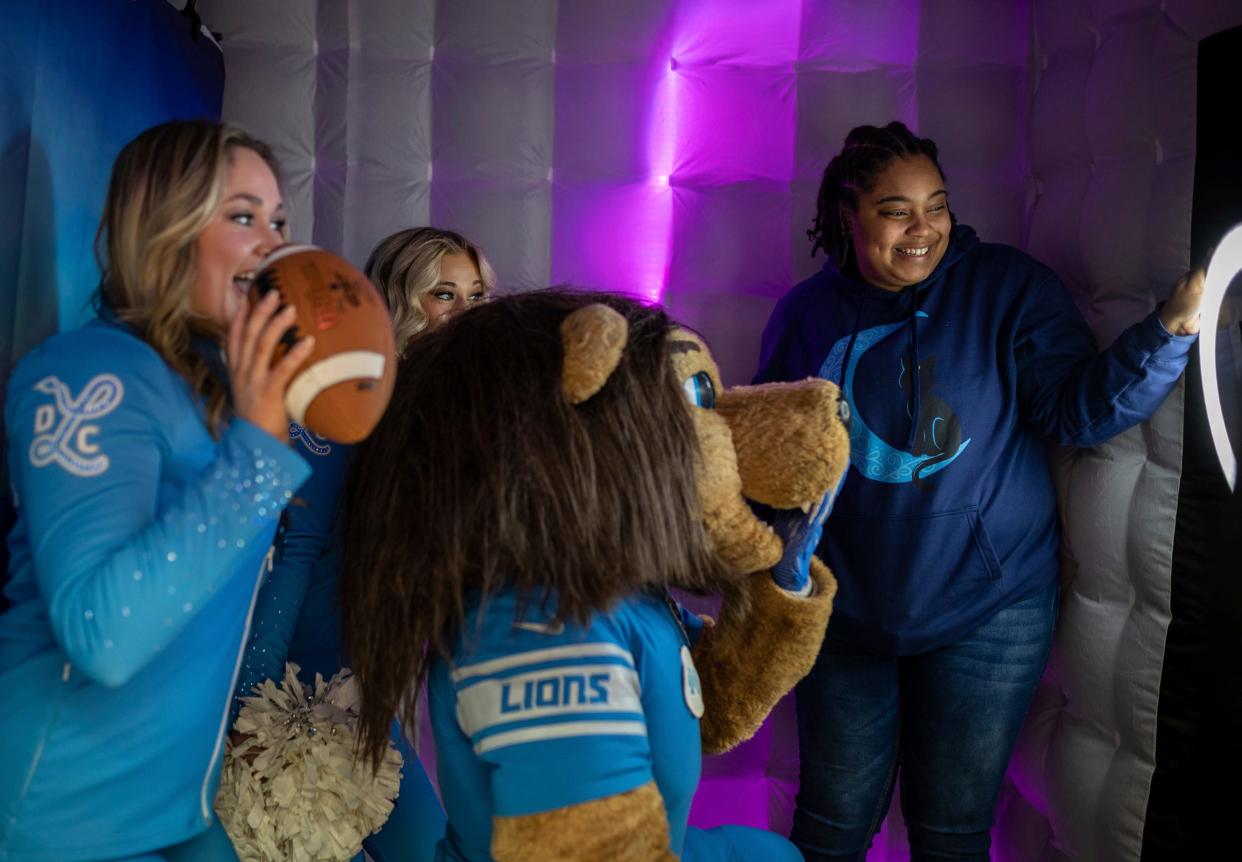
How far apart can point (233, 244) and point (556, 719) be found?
65 cm

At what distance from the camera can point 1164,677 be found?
1.80 metres

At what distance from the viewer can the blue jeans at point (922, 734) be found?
75.9 inches

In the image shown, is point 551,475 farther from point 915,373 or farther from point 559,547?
point 915,373

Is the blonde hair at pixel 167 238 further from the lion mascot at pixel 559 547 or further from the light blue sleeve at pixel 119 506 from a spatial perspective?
the lion mascot at pixel 559 547

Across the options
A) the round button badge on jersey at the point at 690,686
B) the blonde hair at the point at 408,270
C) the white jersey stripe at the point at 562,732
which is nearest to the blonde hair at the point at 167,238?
the white jersey stripe at the point at 562,732

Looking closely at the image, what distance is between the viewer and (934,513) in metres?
1.92

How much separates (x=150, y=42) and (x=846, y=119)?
1.47 meters

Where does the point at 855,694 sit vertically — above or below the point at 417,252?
below

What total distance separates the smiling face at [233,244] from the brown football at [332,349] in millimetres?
113

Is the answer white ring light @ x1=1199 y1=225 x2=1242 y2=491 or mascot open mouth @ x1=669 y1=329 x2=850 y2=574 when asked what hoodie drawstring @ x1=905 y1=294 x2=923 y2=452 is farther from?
mascot open mouth @ x1=669 y1=329 x2=850 y2=574

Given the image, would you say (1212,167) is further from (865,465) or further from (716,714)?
(716,714)

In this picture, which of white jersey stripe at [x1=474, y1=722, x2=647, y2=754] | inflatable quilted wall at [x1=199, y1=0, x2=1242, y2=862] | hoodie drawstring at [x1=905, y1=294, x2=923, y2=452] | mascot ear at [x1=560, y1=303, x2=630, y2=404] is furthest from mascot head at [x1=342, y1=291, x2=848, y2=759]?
inflatable quilted wall at [x1=199, y1=0, x2=1242, y2=862]

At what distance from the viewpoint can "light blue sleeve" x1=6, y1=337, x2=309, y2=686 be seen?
973 mm

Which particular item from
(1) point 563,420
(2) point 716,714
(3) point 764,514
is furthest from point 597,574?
(3) point 764,514
